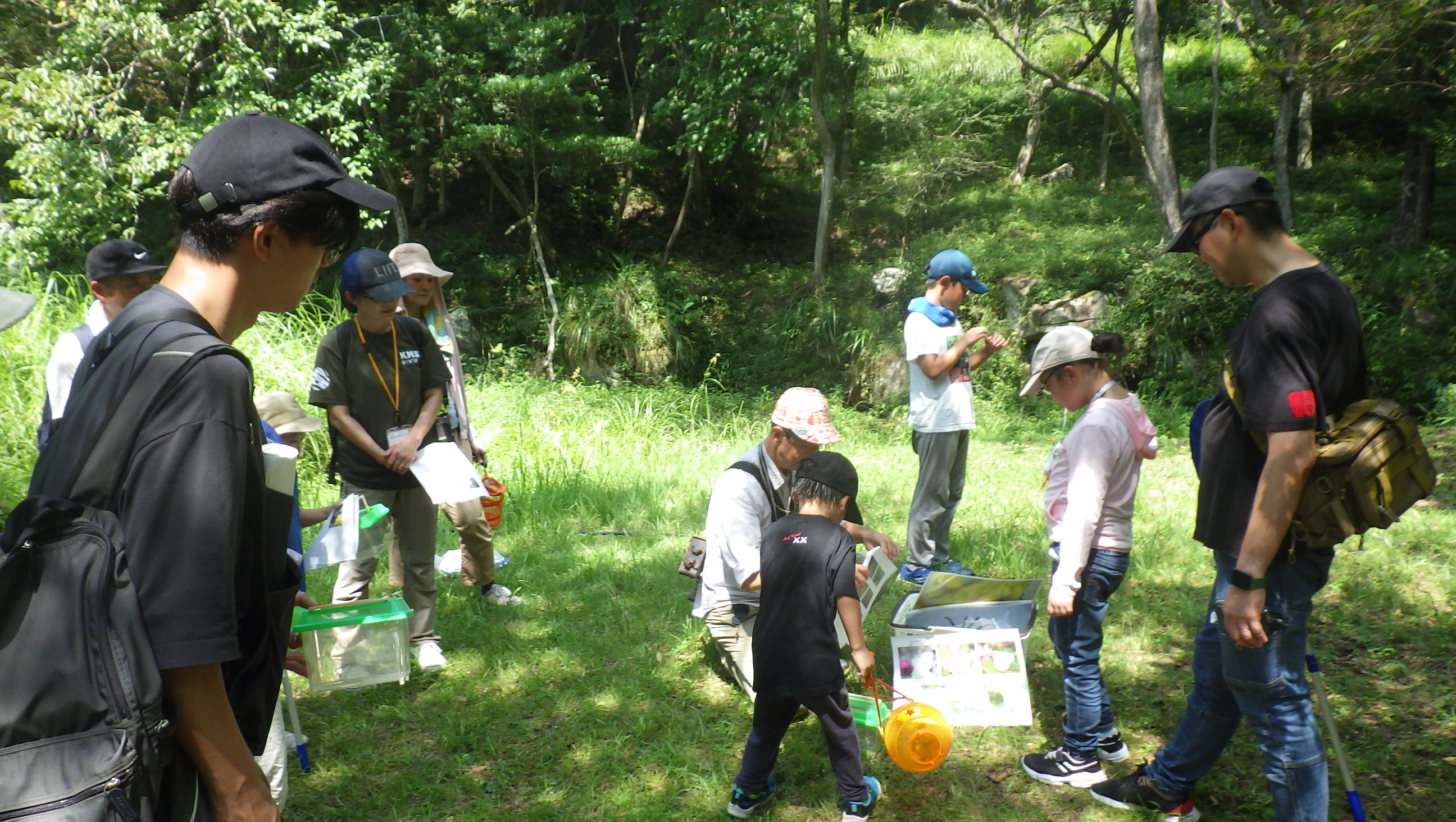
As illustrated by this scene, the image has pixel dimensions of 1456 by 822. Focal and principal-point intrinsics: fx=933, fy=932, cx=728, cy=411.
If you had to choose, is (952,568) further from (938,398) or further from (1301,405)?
(1301,405)

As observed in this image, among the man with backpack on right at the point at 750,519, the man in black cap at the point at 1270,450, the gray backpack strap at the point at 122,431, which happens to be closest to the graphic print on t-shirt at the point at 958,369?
the man with backpack on right at the point at 750,519

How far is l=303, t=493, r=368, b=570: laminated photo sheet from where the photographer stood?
11.0 ft

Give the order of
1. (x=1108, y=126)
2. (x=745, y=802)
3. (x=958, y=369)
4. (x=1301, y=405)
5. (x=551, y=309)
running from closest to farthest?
1. (x=1301, y=405)
2. (x=745, y=802)
3. (x=958, y=369)
4. (x=551, y=309)
5. (x=1108, y=126)

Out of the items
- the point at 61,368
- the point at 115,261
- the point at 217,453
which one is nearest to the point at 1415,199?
the point at 115,261

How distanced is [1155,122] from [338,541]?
35.0 feet

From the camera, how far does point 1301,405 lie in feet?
7.18

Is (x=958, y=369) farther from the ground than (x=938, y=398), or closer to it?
farther from the ground

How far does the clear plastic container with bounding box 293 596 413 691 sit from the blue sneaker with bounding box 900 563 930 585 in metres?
2.58

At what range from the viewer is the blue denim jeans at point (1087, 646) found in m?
3.12

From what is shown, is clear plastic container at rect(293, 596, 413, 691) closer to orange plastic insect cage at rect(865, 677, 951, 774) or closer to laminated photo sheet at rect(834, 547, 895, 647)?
laminated photo sheet at rect(834, 547, 895, 647)

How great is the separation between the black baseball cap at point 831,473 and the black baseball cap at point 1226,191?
115cm

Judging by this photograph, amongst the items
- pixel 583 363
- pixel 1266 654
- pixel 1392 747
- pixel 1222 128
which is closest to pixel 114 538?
pixel 1266 654

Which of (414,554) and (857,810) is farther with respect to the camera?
(414,554)

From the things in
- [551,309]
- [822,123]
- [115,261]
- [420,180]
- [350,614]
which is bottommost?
[350,614]
